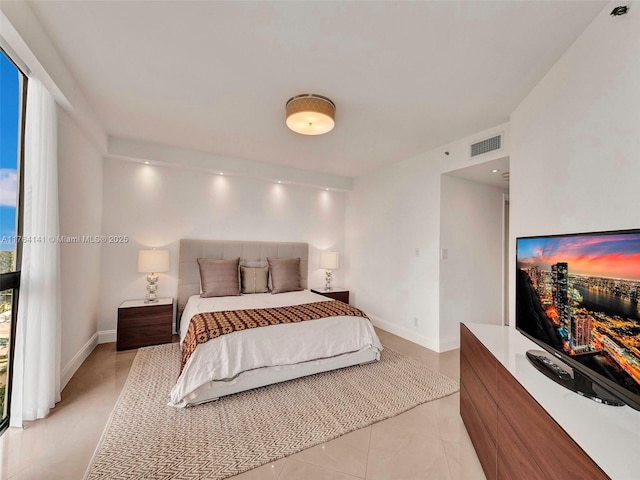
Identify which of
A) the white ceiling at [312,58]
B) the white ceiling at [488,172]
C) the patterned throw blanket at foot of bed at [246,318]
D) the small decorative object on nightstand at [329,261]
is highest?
the white ceiling at [312,58]

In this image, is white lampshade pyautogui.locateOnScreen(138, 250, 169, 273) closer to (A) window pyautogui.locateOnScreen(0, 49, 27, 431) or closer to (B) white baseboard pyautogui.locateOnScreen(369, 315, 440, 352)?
(A) window pyautogui.locateOnScreen(0, 49, 27, 431)

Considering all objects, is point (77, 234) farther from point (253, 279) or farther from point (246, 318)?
point (253, 279)

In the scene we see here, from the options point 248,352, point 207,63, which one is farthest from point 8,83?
point 248,352

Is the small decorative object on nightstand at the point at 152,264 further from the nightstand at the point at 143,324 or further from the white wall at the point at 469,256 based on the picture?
the white wall at the point at 469,256

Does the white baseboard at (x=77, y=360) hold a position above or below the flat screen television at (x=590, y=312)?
below

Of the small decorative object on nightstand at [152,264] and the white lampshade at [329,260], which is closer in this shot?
the small decorative object on nightstand at [152,264]

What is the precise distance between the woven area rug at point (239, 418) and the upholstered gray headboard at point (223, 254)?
1.18 m

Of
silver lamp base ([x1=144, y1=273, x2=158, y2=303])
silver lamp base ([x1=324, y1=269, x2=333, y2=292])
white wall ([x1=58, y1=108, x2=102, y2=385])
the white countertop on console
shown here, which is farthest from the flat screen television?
silver lamp base ([x1=144, y1=273, x2=158, y2=303])

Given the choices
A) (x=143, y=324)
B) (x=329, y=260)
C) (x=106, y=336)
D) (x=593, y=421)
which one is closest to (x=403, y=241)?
(x=329, y=260)

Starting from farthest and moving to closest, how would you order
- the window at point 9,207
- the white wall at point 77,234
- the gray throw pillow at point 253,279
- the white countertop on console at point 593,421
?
the gray throw pillow at point 253,279, the white wall at point 77,234, the window at point 9,207, the white countertop on console at point 593,421

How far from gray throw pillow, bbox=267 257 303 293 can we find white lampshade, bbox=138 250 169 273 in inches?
58.1

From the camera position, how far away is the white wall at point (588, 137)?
136 centimetres

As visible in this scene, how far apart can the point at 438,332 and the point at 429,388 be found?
1.10 meters

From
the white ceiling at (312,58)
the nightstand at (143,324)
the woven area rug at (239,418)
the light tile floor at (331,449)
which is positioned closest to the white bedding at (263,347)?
the woven area rug at (239,418)
